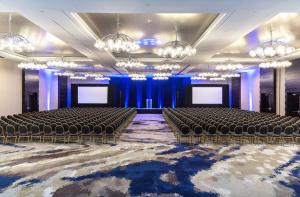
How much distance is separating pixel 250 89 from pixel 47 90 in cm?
1835

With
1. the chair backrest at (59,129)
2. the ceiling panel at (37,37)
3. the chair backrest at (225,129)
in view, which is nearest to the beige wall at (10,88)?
the ceiling panel at (37,37)

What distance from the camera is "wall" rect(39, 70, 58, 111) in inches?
957

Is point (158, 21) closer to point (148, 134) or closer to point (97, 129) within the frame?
point (97, 129)

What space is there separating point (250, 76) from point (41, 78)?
18.4 meters

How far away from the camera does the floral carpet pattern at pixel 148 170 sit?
5.70 m

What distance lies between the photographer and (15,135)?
10961 mm

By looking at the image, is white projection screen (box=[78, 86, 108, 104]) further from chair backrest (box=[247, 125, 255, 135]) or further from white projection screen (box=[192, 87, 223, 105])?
chair backrest (box=[247, 125, 255, 135])

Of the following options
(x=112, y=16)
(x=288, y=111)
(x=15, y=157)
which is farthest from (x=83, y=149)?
(x=288, y=111)

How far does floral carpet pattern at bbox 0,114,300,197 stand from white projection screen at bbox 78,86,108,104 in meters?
22.3

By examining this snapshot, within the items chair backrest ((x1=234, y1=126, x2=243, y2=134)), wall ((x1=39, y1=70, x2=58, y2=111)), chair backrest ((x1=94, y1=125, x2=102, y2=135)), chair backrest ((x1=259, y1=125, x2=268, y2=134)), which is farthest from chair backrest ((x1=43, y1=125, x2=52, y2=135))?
wall ((x1=39, y1=70, x2=58, y2=111))

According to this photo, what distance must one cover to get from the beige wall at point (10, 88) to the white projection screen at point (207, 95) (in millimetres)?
19064

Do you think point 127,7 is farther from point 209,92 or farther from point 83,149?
point 209,92

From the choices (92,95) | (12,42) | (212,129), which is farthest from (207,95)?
(12,42)

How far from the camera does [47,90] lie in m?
26.2
